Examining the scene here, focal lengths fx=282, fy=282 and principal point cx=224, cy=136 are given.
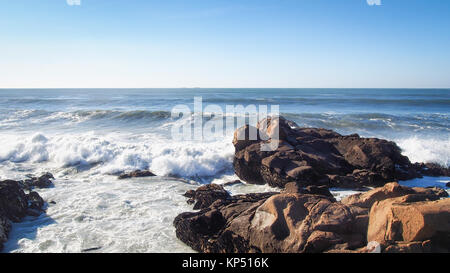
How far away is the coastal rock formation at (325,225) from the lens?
350cm

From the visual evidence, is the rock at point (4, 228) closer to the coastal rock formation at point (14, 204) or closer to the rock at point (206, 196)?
the coastal rock formation at point (14, 204)

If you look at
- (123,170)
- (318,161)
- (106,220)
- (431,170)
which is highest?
(318,161)

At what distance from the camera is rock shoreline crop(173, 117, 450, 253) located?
3.54m

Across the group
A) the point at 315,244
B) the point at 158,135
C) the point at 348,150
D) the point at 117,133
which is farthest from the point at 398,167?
the point at 117,133

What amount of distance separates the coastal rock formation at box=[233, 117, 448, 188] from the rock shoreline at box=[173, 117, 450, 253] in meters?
0.03

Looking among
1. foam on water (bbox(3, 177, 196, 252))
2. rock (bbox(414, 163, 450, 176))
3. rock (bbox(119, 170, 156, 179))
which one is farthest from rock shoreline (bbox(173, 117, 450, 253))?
rock (bbox(119, 170, 156, 179))

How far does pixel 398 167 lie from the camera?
9.18 meters

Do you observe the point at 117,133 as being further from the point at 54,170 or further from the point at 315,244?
the point at 315,244

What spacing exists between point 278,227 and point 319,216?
2.12 feet

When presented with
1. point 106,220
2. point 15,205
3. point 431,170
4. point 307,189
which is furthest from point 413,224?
point 15,205

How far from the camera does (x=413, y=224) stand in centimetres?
352

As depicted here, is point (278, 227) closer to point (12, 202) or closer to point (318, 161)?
point (318, 161)

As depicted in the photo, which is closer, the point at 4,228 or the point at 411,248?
the point at 411,248

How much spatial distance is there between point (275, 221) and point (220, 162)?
6.82 m
